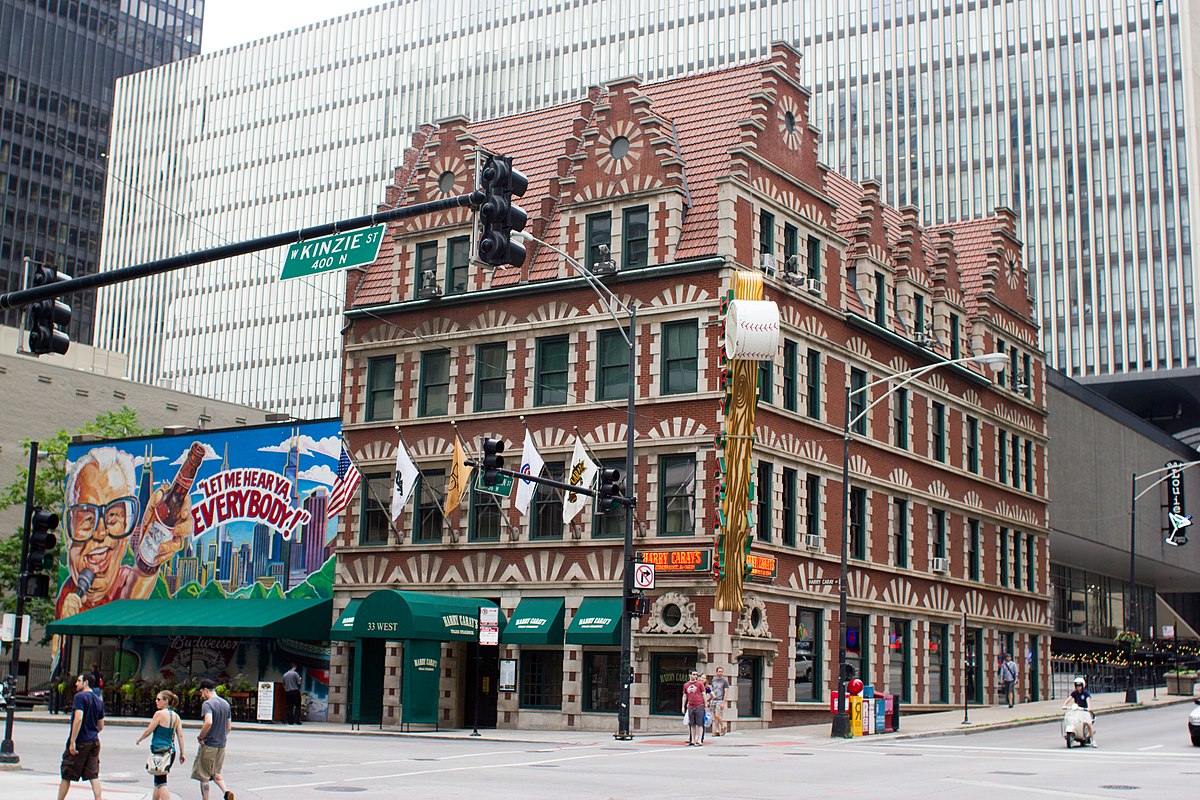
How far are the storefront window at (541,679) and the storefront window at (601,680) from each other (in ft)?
3.61

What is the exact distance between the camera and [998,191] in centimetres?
11875

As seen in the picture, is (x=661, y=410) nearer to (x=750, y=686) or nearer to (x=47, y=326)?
(x=750, y=686)

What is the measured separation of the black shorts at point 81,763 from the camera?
18.9 meters

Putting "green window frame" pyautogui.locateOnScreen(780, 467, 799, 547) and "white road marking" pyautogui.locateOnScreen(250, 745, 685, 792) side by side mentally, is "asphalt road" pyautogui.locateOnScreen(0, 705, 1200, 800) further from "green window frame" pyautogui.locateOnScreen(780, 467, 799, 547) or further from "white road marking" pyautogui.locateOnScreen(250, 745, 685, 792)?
"green window frame" pyautogui.locateOnScreen(780, 467, 799, 547)

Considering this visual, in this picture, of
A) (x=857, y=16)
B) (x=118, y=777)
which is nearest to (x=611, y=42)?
(x=857, y=16)

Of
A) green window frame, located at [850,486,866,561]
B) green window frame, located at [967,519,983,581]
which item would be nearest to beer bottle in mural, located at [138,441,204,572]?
green window frame, located at [850,486,866,561]

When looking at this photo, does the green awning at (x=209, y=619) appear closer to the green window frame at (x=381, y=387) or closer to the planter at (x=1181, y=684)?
the green window frame at (x=381, y=387)

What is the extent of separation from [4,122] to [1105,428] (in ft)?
339

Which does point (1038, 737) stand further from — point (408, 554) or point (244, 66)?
point (244, 66)

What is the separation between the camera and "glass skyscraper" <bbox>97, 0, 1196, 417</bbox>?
115 m

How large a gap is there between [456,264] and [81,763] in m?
28.7

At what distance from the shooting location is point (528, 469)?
39281mm

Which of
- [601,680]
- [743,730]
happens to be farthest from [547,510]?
[743,730]

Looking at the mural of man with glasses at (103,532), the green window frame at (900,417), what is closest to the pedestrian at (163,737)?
the mural of man with glasses at (103,532)
